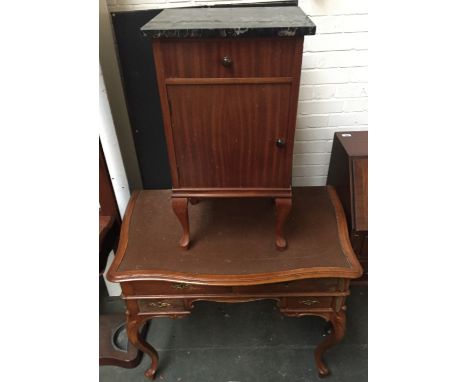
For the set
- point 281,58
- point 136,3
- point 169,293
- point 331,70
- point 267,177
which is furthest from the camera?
point 331,70

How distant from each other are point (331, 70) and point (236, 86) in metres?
0.69

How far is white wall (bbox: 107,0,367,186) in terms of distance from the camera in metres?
1.25

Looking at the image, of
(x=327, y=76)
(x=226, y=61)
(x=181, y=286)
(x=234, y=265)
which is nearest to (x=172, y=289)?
(x=181, y=286)

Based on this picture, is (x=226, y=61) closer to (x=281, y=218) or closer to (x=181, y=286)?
(x=281, y=218)

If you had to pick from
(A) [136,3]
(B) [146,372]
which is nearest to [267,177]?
(A) [136,3]

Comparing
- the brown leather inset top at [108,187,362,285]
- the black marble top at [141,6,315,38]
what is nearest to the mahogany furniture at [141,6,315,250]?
the black marble top at [141,6,315,38]

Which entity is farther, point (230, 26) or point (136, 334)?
point (136, 334)

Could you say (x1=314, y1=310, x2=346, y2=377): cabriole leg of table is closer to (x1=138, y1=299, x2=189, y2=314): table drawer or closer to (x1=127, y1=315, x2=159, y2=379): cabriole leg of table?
(x1=138, y1=299, x2=189, y2=314): table drawer

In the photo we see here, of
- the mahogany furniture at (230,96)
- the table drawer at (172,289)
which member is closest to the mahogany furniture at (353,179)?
the mahogany furniture at (230,96)

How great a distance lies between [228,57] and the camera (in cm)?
81

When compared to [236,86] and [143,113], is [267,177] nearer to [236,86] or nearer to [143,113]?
[236,86]

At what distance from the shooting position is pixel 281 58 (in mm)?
812

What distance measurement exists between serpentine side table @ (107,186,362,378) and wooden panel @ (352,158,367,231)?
98 mm

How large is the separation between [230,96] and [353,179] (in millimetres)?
703
